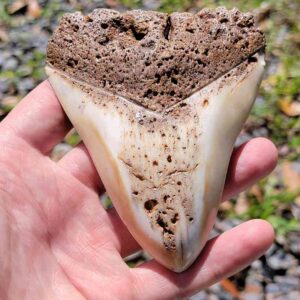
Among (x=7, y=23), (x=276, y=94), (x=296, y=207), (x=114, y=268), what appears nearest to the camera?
(x=114, y=268)

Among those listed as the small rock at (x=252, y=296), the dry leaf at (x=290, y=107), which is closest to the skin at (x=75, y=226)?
the small rock at (x=252, y=296)

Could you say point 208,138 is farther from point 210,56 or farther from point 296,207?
point 296,207

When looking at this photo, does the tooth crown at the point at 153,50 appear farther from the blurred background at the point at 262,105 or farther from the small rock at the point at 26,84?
the small rock at the point at 26,84

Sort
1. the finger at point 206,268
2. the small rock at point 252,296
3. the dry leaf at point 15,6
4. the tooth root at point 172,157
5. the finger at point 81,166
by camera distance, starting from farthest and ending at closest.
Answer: the dry leaf at point 15,6 → the small rock at point 252,296 → the finger at point 81,166 → the finger at point 206,268 → the tooth root at point 172,157

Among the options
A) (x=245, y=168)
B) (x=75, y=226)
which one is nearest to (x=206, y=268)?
(x=245, y=168)

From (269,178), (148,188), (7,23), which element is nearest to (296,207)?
(269,178)
